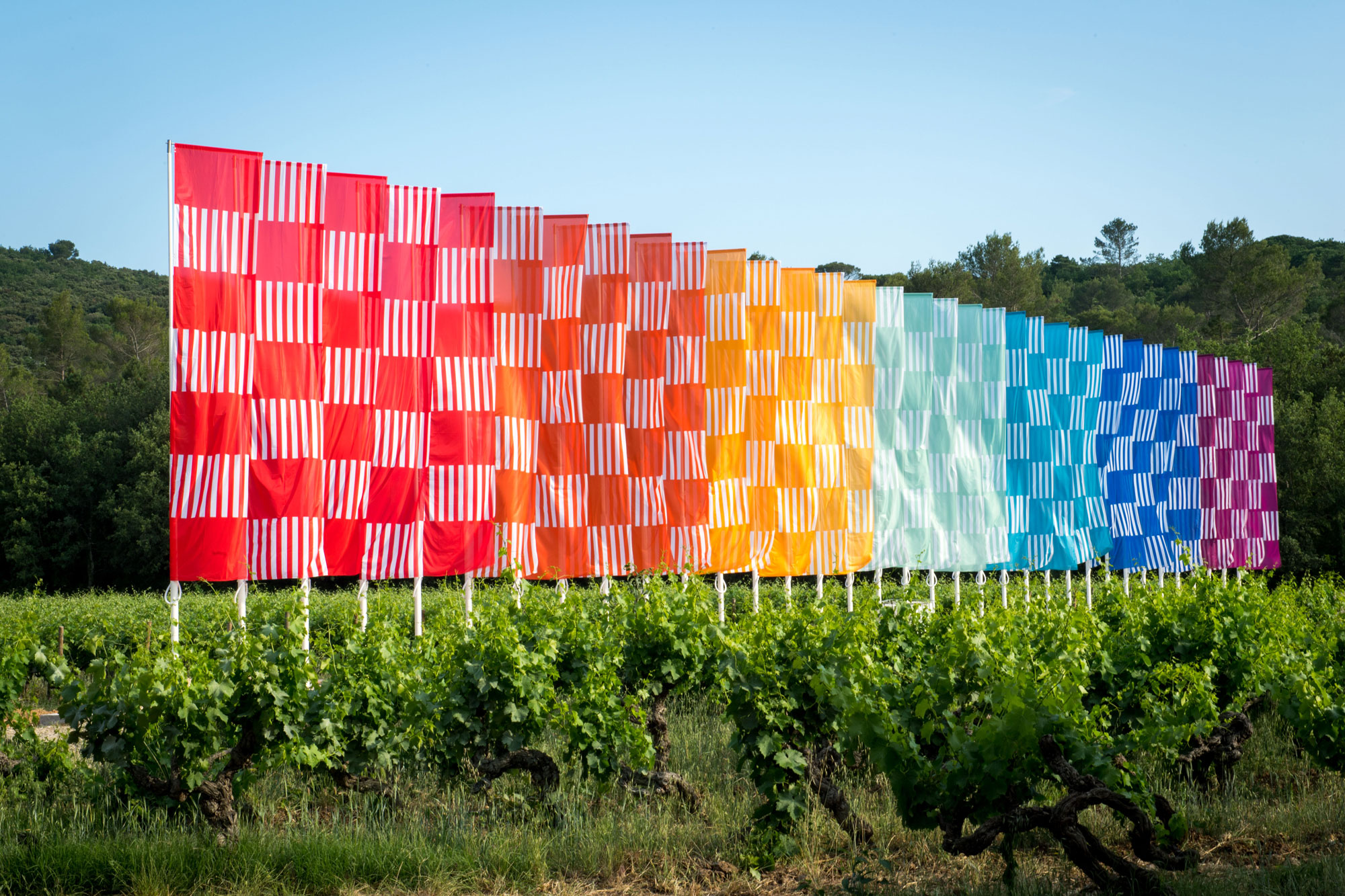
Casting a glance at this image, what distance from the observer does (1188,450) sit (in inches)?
738

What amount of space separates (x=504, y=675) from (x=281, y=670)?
1.18 meters

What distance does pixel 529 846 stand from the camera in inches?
219

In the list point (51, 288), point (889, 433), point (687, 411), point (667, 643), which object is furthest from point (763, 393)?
point (51, 288)

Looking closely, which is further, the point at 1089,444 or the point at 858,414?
the point at 1089,444

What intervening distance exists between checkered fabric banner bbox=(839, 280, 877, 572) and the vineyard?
20.2ft

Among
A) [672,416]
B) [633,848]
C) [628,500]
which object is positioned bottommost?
[633,848]

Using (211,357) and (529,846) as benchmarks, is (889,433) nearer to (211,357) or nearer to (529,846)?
(211,357)

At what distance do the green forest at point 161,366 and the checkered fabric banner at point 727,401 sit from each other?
695 inches

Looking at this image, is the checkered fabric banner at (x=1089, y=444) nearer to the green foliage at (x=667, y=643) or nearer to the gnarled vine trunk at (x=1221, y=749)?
the gnarled vine trunk at (x=1221, y=749)

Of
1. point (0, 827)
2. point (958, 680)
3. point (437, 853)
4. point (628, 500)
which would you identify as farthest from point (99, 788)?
point (628, 500)

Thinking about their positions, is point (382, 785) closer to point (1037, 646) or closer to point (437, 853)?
point (437, 853)

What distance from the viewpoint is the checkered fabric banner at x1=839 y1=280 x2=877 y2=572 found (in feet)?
46.0

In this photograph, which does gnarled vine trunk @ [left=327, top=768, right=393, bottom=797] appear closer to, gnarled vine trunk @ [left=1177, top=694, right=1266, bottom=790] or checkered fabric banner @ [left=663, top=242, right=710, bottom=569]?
gnarled vine trunk @ [left=1177, top=694, right=1266, bottom=790]

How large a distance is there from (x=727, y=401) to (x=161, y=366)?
2693 cm
